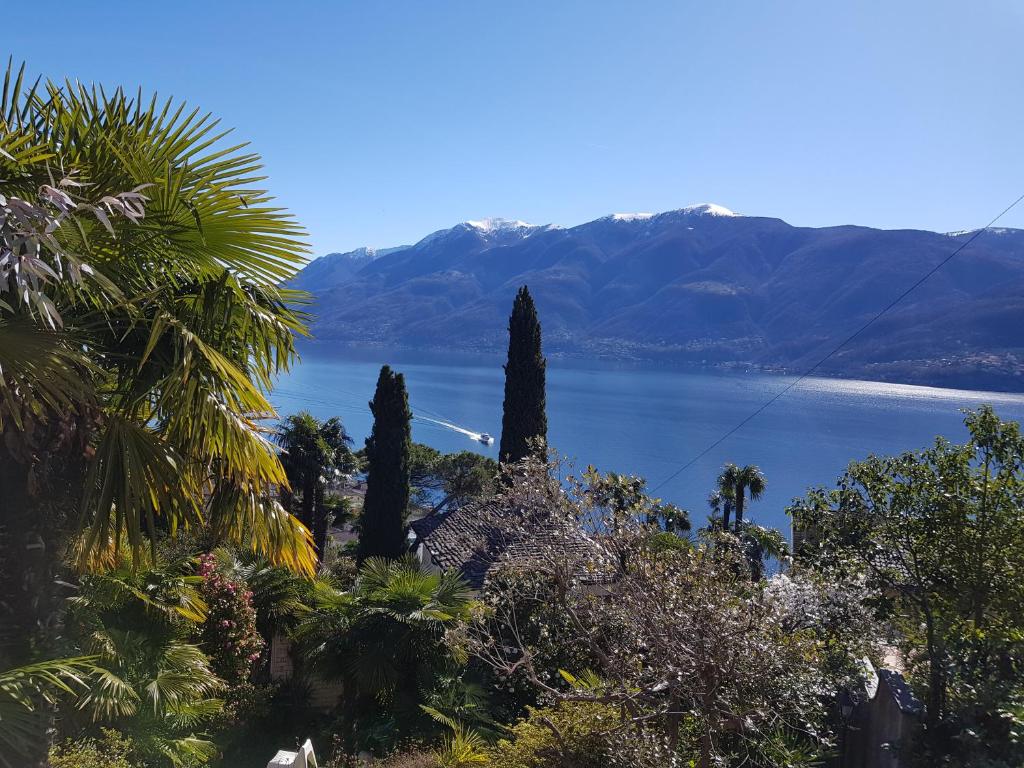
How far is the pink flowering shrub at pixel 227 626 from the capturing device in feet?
28.9

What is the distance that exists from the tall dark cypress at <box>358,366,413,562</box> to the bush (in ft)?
57.8

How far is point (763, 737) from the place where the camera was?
5.05 m

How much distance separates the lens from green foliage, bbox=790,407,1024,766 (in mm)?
4211

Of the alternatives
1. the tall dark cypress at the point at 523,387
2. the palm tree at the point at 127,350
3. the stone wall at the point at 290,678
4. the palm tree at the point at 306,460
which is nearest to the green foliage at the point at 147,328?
the palm tree at the point at 127,350

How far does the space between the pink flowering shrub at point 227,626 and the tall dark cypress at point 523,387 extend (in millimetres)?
16202

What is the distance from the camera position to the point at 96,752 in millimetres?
5258

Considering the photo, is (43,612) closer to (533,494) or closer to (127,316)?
(127,316)

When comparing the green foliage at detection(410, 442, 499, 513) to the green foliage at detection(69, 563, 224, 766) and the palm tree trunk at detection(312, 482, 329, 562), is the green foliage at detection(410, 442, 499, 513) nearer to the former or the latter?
the palm tree trunk at detection(312, 482, 329, 562)

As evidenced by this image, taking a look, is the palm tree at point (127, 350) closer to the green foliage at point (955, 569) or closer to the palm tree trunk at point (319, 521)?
the green foliage at point (955, 569)

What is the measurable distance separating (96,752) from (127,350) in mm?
3525

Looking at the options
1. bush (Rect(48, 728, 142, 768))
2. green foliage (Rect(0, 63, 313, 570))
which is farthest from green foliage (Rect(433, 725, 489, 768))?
green foliage (Rect(0, 63, 313, 570))

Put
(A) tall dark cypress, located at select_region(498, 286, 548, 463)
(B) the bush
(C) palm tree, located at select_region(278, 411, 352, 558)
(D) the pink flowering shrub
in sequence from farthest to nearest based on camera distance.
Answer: (A) tall dark cypress, located at select_region(498, 286, 548, 463), (C) palm tree, located at select_region(278, 411, 352, 558), (D) the pink flowering shrub, (B) the bush

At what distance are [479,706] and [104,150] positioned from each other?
636 centimetres

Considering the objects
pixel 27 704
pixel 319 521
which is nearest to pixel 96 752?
pixel 27 704
